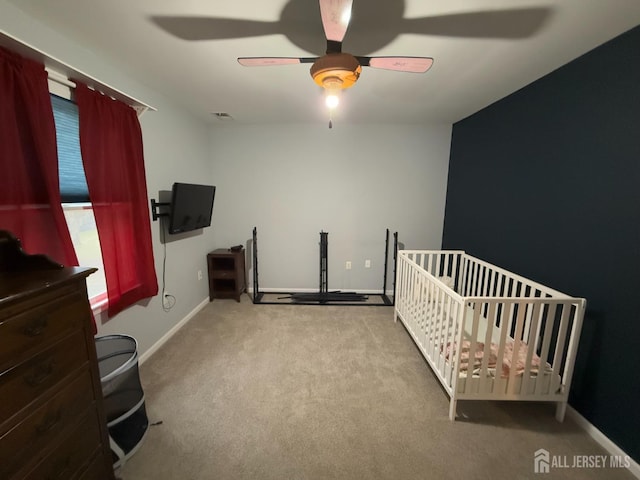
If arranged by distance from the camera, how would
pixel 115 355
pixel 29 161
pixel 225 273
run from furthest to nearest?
pixel 225 273
pixel 115 355
pixel 29 161

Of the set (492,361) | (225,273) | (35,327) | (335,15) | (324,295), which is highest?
(335,15)

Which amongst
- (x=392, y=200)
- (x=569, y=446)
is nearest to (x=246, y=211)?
(x=392, y=200)

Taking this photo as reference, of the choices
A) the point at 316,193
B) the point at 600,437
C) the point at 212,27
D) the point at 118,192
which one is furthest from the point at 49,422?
the point at 316,193

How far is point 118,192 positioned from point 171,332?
144cm

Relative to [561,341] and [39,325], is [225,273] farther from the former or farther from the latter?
[561,341]

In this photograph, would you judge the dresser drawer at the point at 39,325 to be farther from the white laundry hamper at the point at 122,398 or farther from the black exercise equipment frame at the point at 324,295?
the black exercise equipment frame at the point at 324,295

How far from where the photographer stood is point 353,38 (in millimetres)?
1484

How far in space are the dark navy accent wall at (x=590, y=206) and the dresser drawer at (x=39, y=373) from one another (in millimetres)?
2602

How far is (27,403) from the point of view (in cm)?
83

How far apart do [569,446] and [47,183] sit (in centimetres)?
315

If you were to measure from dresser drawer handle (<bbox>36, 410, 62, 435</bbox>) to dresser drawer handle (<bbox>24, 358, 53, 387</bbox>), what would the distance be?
5.7 inches

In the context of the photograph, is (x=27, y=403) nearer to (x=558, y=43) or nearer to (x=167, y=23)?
(x=167, y=23)

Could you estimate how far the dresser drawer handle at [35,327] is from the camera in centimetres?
Answer: 82

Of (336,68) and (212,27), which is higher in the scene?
(212,27)
